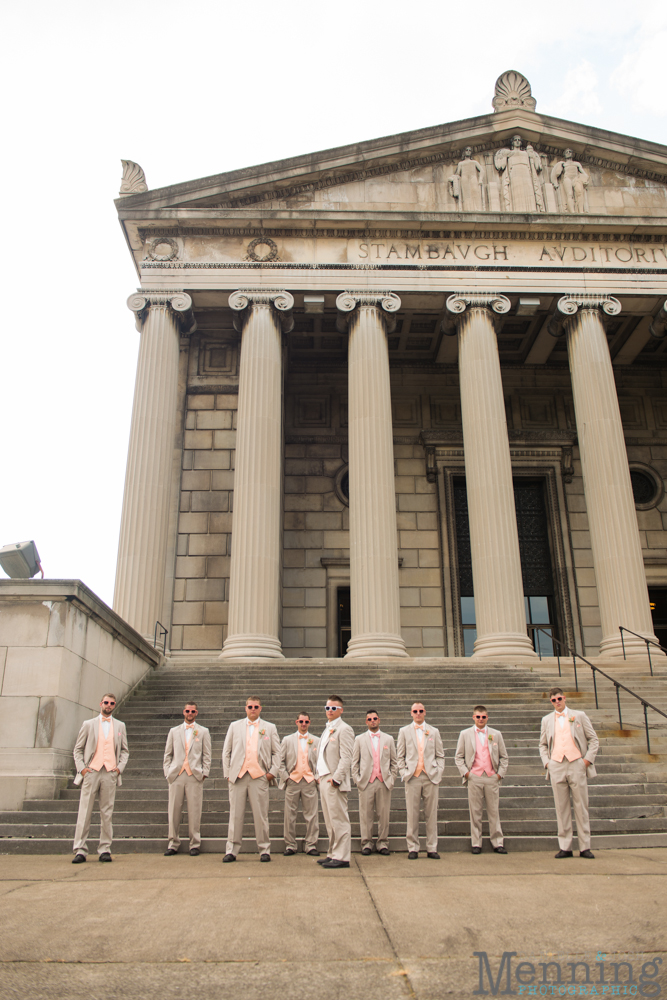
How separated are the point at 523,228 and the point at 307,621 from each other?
1282 centimetres

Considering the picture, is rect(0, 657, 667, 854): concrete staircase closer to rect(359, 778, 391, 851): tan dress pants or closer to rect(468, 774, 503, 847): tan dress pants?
rect(359, 778, 391, 851): tan dress pants

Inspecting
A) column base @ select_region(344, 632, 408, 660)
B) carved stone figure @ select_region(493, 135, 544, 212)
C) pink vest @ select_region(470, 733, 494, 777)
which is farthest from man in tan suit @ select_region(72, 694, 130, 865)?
carved stone figure @ select_region(493, 135, 544, 212)

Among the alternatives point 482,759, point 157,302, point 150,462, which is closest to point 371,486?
Answer: point 150,462

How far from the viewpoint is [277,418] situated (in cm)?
1988

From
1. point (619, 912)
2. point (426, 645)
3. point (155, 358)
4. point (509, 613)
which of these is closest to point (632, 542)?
point (509, 613)

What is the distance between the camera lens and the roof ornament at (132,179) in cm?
2114

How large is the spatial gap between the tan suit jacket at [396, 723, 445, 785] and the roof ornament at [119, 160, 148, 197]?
17.7 metres

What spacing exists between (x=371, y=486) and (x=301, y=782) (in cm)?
1099

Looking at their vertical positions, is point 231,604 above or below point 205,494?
below

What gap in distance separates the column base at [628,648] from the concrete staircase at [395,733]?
33.6 inches

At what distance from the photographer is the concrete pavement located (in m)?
3.96

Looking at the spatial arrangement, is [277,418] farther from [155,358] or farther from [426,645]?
[426,645]

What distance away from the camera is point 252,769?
835 cm

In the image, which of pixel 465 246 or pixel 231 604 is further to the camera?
pixel 465 246
